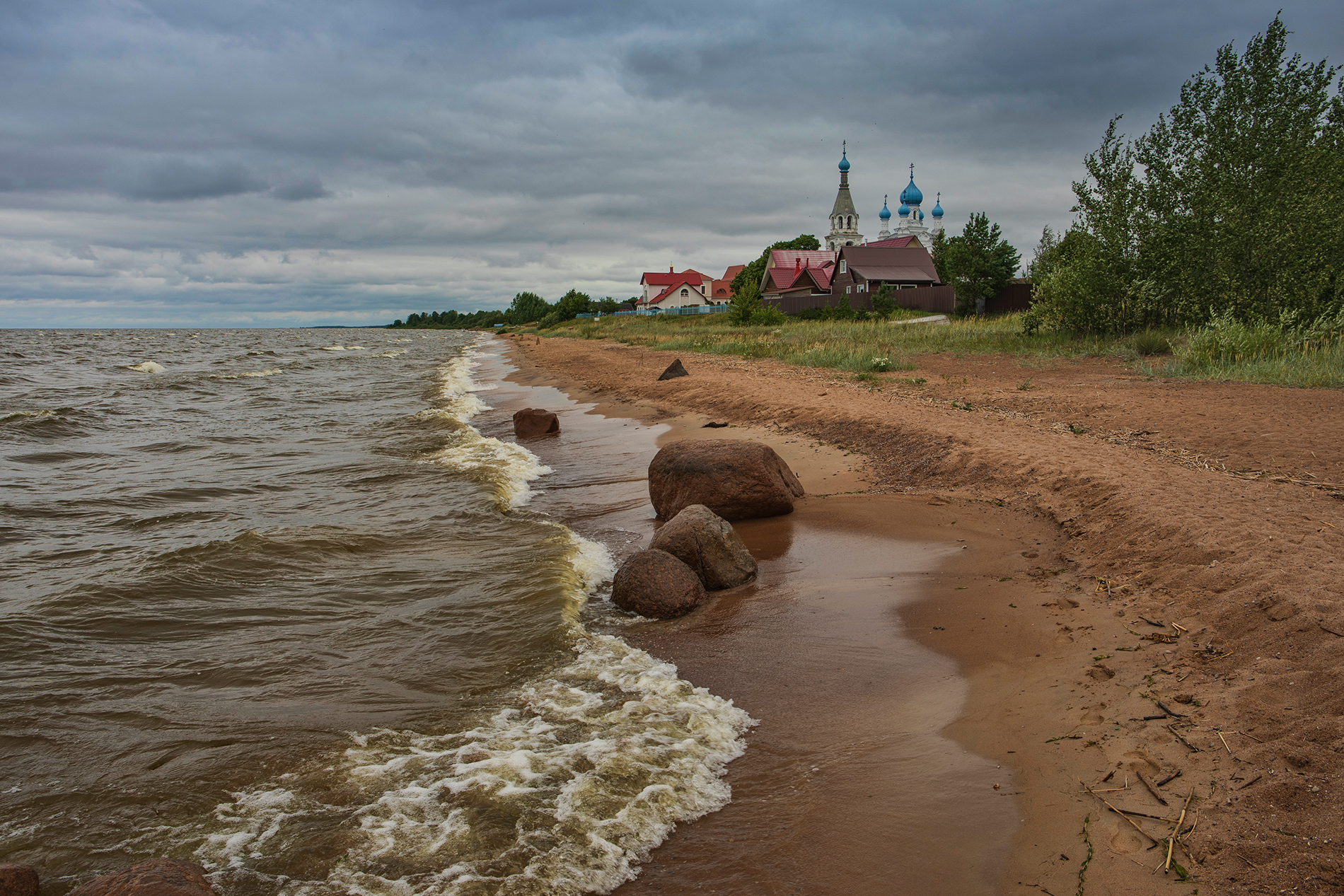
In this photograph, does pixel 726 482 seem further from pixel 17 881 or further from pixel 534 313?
pixel 534 313

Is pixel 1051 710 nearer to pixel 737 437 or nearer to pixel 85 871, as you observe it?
pixel 85 871

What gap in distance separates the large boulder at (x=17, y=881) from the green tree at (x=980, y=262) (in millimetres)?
48648

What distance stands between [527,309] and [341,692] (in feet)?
471

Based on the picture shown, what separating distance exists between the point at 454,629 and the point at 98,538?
5522 millimetres

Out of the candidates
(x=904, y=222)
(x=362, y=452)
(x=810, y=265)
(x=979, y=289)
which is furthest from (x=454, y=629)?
(x=904, y=222)

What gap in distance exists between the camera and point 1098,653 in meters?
4.38

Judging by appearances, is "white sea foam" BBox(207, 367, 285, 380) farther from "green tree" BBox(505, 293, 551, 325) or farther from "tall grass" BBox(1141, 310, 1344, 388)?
"green tree" BBox(505, 293, 551, 325)

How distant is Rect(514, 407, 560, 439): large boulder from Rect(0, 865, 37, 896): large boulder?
1153cm

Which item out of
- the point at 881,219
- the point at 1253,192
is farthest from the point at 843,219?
the point at 1253,192

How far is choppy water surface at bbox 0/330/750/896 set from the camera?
10.9ft

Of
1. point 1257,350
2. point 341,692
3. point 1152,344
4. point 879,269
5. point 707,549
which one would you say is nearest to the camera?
point 341,692

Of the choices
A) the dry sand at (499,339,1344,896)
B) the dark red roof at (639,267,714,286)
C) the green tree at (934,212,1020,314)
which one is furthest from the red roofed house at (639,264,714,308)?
the dry sand at (499,339,1344,896)

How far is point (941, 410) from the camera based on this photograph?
12000mm

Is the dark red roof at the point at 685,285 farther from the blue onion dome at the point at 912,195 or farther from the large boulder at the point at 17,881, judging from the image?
the large boulder at the point at 17,881
